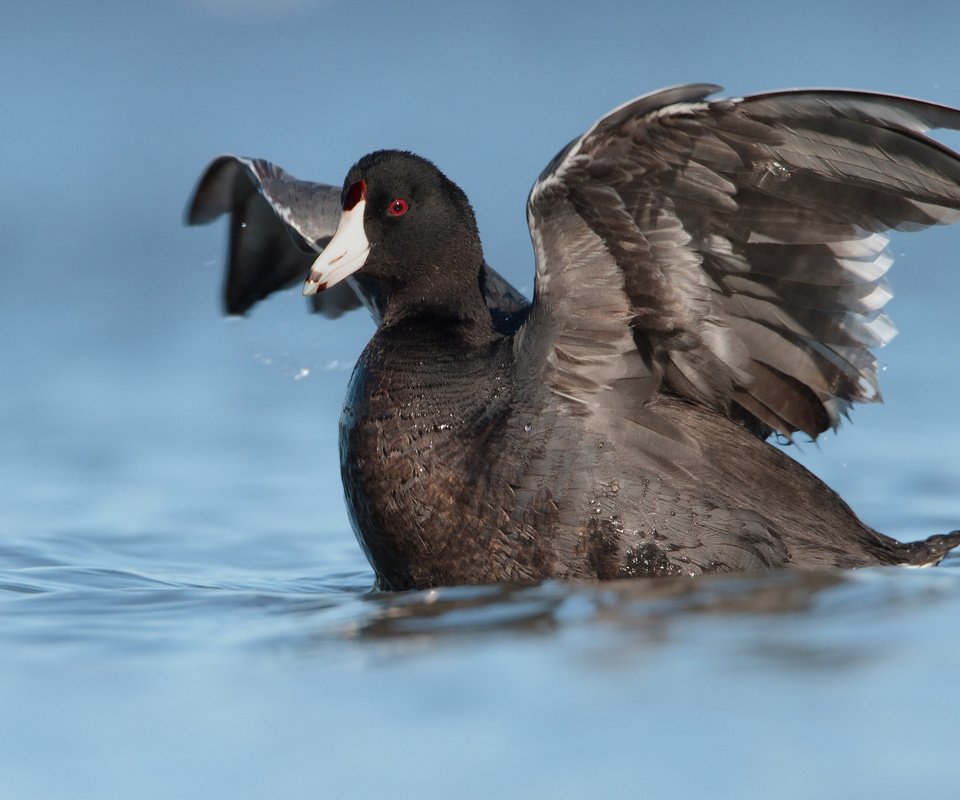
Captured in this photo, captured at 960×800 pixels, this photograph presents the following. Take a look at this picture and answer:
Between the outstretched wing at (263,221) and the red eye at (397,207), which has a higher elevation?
the outstretched wing at (263,221)

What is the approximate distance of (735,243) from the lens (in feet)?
15.9

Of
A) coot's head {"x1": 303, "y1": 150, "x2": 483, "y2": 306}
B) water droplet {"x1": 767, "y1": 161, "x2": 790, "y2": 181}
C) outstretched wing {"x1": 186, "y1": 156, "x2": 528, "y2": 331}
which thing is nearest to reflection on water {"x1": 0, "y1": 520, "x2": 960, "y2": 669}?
coot's head {"x1": 303, "y1": 150, "x2": 483, "y2": 306}

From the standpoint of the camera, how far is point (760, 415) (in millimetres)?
5266

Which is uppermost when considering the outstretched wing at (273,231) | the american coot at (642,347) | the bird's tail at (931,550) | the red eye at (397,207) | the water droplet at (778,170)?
the outstretched wing at (273,231)

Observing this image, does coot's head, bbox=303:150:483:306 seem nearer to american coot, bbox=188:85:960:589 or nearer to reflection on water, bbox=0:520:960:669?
american coot, bbox=188:85:960:589

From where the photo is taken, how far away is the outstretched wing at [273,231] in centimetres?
638

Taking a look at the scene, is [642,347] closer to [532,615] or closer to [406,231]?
[406,231]

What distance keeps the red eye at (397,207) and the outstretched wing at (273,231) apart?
0.91 metres

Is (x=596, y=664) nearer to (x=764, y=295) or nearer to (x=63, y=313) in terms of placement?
(x=764, y=295)

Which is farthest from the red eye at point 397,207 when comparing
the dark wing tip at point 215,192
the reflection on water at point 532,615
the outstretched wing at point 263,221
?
the dark wing tip at point 215,192

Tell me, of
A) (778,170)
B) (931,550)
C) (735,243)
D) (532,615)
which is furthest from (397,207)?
(931,550)

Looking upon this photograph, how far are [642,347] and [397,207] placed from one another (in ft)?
3.16

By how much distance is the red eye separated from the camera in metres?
5.36

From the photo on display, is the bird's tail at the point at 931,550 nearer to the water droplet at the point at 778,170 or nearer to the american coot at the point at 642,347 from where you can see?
the american coot at the point at 642,347
